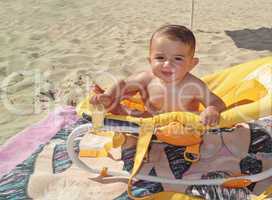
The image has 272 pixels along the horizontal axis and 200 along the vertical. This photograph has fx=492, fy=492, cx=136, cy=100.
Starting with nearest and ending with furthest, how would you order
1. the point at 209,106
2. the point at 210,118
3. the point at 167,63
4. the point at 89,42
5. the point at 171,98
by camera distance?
the point at 210,118 → the point at 209,106 → the point at 167,63 → the point at 171,98 → the point at 89,42

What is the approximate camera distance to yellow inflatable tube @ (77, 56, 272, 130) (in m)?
2.02

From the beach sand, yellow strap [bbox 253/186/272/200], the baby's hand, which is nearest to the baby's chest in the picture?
the baby's hand

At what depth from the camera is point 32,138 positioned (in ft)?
9.38

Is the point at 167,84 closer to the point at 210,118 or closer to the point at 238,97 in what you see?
the point at 238,97

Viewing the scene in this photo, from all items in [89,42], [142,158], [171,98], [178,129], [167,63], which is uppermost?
[89,42]

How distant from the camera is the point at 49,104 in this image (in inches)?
136

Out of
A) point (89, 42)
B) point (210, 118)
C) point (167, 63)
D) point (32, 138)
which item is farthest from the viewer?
point (89, 42)

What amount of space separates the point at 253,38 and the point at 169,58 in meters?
3.04

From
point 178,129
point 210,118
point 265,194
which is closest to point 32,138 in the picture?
point 178,129

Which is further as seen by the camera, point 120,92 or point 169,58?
point 120,92

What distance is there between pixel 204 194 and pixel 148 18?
441cm

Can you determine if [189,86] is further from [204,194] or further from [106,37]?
[106,37]

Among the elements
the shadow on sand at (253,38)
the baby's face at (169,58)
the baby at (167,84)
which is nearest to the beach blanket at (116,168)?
the baby at (167,84)

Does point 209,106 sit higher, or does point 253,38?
point 253,38
